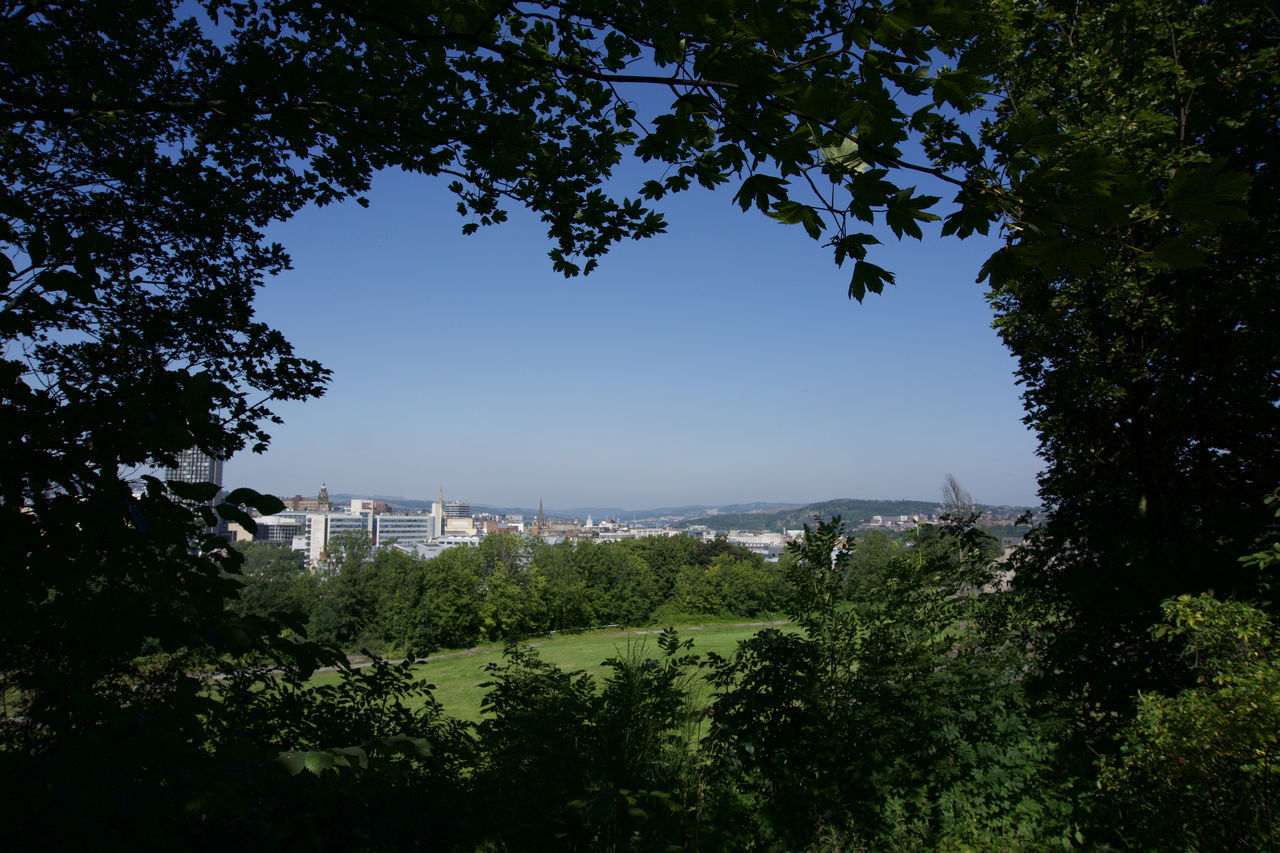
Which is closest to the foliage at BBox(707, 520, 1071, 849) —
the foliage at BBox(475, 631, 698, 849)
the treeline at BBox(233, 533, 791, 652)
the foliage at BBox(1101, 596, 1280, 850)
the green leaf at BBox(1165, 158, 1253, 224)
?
the foliage at BBox(475, 631, 698, 849)

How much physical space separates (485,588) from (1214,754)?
1344 inches

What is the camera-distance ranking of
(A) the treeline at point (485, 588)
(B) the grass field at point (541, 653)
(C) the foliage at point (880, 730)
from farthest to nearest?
(A) the treeline at point (485, 588)
(B) the grass field at point (541, 653)
(C) the foliage at point (880, 730)

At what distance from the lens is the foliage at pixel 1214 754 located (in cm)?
285

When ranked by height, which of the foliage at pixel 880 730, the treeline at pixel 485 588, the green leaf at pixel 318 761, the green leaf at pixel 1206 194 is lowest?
the treeline at pixel 485 588

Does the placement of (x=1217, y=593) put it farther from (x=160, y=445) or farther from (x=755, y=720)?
(x=160, y=445)

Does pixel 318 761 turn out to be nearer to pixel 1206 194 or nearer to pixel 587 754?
pixel 1206 194

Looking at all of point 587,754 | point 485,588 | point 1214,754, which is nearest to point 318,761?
point 587,754

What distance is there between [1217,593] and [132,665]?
32.5ft

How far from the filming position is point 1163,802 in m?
3.24

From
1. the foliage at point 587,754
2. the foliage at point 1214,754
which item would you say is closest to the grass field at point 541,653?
the foliage at point 587,754

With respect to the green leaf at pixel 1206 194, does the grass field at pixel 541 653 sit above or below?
below

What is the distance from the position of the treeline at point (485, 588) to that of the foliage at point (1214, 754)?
22.1 m

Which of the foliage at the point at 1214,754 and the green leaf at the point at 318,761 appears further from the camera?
the foliage at the point at 1214,754

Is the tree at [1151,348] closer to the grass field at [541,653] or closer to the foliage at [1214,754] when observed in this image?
the foliage at [1214,754]
